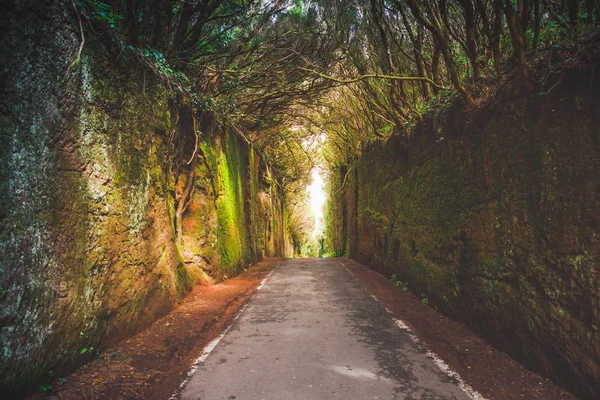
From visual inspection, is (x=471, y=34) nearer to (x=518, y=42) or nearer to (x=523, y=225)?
(x=518, y=42)

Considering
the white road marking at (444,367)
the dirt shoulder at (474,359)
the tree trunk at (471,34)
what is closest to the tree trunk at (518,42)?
the tree trunk at (471,34)

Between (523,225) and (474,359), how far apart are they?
172cm

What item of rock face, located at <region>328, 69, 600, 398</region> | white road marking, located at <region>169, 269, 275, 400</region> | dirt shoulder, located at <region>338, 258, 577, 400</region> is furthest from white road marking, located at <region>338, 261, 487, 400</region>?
white road marking, located at <region>169, 269, 275, 400</region>

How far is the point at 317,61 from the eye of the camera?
9.07 meters

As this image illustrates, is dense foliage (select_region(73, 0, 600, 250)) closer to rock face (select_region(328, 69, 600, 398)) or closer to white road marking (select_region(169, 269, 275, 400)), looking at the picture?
rock face (select_region(328, 69, 600, 398))

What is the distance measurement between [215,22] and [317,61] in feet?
9.39

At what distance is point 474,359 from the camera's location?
393 centimetres

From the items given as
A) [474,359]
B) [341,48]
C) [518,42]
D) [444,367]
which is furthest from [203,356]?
[341,48]

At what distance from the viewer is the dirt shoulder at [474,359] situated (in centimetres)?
317

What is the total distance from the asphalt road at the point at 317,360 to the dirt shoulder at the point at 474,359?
0.27 meters

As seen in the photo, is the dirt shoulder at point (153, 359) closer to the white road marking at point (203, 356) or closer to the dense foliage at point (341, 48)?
the white road marking at point (203, 356)

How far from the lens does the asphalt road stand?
10.2ft

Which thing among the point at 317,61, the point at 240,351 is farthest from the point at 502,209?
the point at 317,61

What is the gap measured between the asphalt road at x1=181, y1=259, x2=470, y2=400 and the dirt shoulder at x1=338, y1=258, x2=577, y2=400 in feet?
0.89
